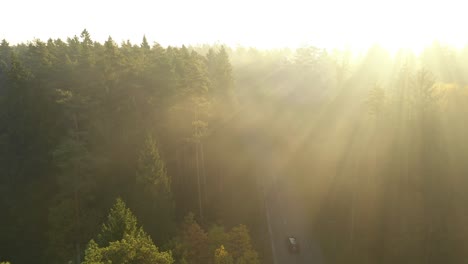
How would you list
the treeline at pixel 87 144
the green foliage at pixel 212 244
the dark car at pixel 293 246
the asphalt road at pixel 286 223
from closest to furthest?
the green foliage at pixel 212 244 → the treeline at pixel 87 144 → the asphalt road at pixel 286 223 → the dark car at pixel 293 246

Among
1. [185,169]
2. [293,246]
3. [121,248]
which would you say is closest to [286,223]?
[293,246]

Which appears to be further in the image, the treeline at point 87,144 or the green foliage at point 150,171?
the treeline at point 87,144

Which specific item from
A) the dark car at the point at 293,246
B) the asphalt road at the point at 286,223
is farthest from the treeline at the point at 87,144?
the dark car at the point at 293,246

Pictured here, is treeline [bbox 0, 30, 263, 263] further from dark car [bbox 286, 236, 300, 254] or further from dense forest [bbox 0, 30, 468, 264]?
dark car [bbox 286, 236, 300, 254]

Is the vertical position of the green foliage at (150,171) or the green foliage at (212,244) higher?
the green foliage at (150,171)

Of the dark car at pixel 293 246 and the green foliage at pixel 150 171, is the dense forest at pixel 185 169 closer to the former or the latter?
the green foliage at pixel 150 171

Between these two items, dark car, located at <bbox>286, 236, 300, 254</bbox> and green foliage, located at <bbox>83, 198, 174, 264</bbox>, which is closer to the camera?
green foliage, located at <bbox>83, 198, 174, 264</bbox>

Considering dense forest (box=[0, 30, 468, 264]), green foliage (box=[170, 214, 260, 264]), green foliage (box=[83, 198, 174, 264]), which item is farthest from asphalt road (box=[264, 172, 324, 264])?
green foliage (box=[83, 198, 174, 264])

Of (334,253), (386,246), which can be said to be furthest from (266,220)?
(386,246)
